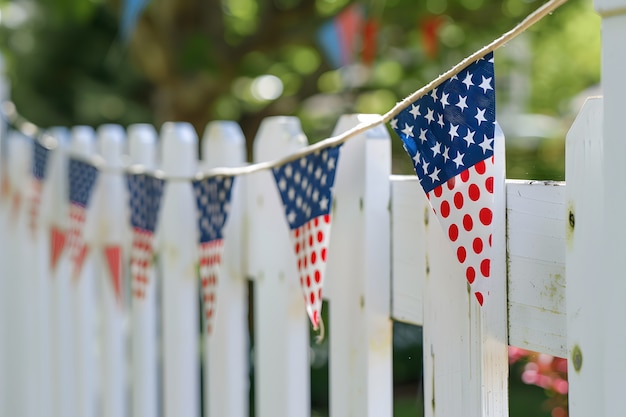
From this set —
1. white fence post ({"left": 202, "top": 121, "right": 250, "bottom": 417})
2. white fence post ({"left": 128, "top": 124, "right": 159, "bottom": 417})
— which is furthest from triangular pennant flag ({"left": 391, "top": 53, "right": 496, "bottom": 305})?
white fence post ({"left": 128, "top": 124, "right": 159, "bottom": 417})

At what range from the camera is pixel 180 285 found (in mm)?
2076

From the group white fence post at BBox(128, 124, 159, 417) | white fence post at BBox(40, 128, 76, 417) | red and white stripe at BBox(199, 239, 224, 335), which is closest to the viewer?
red and white stripe at BBox(199, 239, 224, 335)

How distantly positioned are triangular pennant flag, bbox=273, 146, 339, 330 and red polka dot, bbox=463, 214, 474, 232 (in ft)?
1.07

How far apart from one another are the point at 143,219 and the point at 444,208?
3.97 feet

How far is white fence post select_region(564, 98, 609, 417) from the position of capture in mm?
922

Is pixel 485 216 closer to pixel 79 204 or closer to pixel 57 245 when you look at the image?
pixel 79 204

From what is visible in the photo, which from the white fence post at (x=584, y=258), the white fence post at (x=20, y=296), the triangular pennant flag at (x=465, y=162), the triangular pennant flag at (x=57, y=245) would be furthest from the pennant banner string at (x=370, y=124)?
the white fence post at (x=20, y=296)

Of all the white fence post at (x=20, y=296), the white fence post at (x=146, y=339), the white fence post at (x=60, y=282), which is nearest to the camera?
the white fence post at (x=146, y=339)

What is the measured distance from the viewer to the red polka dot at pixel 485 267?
1018mm

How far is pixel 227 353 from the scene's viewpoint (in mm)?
1914

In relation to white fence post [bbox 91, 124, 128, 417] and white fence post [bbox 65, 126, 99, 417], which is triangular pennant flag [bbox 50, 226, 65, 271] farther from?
white fence post [bbox 91, 124, 128, 417]

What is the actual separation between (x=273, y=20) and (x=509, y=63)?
2.36 meters

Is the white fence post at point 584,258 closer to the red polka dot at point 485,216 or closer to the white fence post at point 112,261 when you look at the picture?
the red polka dot at point 485,216

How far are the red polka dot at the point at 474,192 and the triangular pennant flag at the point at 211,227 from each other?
745 mm
